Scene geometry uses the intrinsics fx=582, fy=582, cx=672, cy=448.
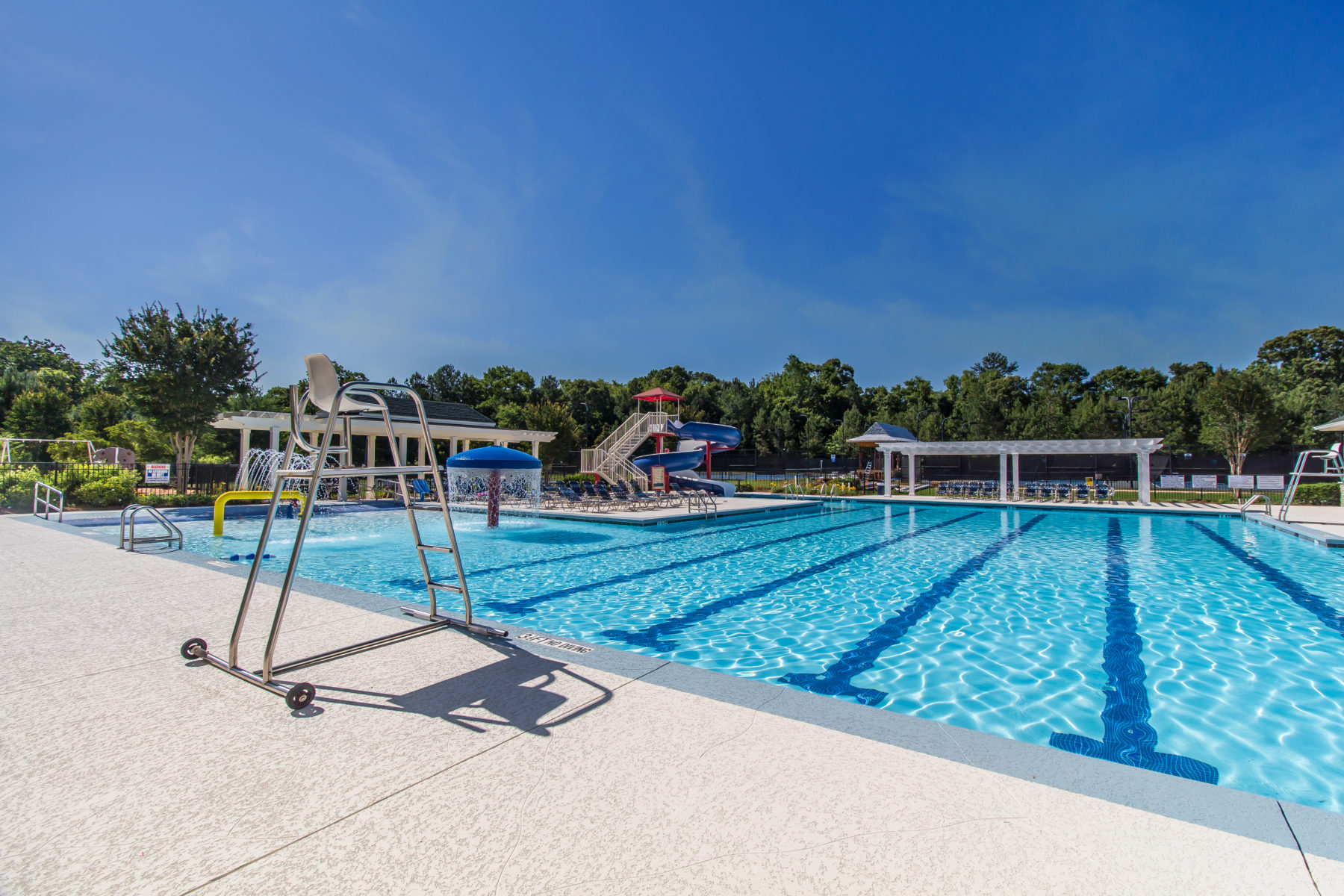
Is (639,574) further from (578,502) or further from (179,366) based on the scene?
(179,366)

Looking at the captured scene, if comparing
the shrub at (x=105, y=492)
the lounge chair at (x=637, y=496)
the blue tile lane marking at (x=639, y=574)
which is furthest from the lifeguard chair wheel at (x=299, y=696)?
the shrub at (x=105, y=492)

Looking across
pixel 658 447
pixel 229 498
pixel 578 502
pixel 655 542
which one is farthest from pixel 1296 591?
pixel 658 447

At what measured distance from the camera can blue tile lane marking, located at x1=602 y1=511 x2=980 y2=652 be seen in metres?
5.26

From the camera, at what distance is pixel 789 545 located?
37.5 ft

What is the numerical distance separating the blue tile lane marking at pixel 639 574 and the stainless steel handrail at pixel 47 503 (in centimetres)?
1195

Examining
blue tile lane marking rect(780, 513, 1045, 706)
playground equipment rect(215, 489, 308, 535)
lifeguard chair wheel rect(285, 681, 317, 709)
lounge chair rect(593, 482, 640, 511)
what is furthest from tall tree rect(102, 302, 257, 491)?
blue tile lane marking rect(780, 513, 1045, 706)

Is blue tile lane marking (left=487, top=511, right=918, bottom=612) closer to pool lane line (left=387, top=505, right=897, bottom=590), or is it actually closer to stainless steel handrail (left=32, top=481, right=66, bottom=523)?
pool lane line (left=387, top=505, right=897, bottom=590)

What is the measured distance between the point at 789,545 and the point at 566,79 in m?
15.7

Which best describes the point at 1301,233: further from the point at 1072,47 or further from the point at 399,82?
the point at 399,82

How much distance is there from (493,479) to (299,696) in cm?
1202

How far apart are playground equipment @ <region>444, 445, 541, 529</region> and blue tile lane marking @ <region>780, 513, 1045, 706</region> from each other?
890 centimetres

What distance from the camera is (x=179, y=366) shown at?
1809cm

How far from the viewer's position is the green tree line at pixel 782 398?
1861 cm

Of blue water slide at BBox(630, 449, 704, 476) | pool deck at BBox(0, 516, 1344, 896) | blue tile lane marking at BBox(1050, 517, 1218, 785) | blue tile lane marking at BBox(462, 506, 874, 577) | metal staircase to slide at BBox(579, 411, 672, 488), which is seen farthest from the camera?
metal staircase to slide at BBox(579, 411, 672, 488)
